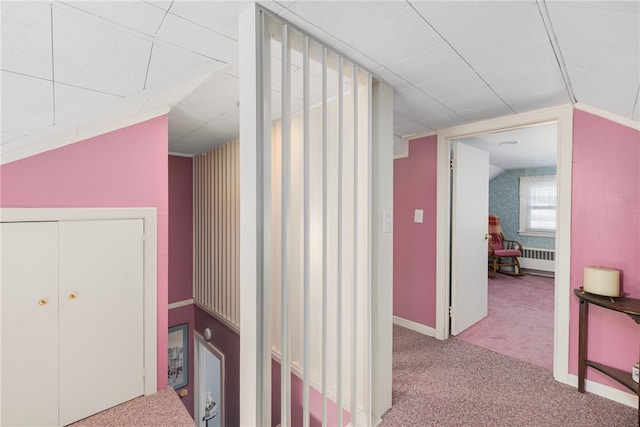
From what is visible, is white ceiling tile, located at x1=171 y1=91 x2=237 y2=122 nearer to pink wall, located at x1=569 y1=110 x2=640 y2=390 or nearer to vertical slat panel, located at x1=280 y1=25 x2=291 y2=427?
vertical slat panel, located at x1=280 y1=25 x2=291 y2=427

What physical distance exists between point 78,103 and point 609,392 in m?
3.69

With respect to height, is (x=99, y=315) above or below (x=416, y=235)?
below

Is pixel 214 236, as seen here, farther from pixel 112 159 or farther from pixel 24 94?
pixel 24 94

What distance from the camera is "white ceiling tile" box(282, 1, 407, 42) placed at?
1.10 m

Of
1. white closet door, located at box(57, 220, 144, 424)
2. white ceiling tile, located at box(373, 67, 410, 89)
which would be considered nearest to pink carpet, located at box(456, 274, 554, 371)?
white ceiling tile, located at box(373, 67, 410, 89)

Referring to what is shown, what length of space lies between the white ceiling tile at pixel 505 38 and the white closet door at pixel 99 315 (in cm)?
252

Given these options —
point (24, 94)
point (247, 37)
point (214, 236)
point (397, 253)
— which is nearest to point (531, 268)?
point (397, 253)

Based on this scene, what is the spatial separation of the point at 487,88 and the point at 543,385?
2.15 meters

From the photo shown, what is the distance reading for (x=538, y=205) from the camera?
595cm

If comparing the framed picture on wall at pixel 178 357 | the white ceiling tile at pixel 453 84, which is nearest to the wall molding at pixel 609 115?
the white ceiling tile at pixel 453 84

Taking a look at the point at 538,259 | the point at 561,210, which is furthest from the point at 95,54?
the point at 538,259

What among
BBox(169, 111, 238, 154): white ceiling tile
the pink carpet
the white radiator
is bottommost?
the pink carpet

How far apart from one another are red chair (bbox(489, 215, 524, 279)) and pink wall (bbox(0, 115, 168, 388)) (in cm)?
562

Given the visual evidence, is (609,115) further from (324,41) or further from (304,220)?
(304,220)
